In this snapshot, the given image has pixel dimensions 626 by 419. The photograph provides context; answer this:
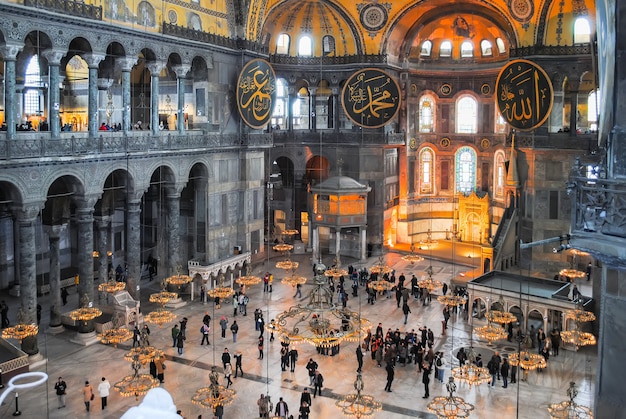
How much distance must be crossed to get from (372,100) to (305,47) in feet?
23.1

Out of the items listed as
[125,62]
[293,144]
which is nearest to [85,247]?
[125,62]

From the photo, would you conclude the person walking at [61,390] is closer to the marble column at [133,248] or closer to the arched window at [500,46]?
the marble column at [133,248]

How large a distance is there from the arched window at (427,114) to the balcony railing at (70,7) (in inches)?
685

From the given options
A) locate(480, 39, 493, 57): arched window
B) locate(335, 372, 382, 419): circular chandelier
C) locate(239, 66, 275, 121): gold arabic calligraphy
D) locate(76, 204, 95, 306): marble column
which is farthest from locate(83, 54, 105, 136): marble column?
locate(480, 39, 493, 57): arched window

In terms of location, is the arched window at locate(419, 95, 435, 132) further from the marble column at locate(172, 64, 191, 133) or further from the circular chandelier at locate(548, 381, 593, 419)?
the circular chandelier at locate(548, 381, 593, 419)

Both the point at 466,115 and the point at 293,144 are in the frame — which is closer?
the point at 293,144

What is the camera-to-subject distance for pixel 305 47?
94.0 feet

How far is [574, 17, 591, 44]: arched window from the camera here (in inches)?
917

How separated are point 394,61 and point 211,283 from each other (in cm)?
1259

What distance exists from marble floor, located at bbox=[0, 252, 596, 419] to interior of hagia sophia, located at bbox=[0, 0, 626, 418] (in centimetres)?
24

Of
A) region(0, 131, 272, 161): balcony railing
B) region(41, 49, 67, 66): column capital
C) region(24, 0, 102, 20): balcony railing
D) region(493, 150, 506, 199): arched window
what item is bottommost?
region(493, 150, 506, 199): arched window

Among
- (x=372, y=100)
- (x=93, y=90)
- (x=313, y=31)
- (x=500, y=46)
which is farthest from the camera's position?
(x=500, y=46)

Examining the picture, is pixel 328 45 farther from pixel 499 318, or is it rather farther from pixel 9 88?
pixel 499 318

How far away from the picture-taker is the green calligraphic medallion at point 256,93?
73.6 ft
